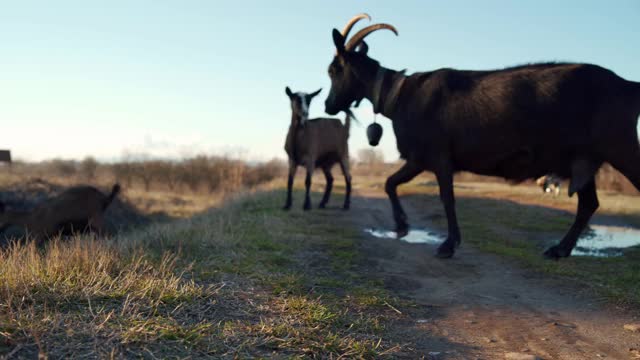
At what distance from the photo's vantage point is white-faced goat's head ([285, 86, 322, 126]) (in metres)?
10.7

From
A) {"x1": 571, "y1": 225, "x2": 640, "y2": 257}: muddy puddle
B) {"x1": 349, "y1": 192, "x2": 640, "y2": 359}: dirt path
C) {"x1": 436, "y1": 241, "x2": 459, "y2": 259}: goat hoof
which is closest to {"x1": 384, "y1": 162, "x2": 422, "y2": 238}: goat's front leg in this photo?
{"x1": 349, "y1": 192, "x2": 640, "y2": 359}: dirt path

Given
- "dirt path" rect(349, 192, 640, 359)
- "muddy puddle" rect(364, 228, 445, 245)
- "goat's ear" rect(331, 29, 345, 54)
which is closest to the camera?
"dirt path" rect(349, 192, 640, 359)

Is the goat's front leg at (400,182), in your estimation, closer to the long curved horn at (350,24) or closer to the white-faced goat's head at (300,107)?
the long curved horn at (350,24)

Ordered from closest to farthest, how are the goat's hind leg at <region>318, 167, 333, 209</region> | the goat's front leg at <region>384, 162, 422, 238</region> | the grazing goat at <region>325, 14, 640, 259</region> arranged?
the grazing goat at <region>325, 14, 640, 259</region> < the goat's front leg at <region>384, 162, 422, 238</region> < the goat's hind leg at <region>318, 167, 333, 209</region>

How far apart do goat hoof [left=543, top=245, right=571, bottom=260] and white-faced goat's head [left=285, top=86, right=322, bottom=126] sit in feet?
20.5

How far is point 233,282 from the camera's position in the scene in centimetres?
391

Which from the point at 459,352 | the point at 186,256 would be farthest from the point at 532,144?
the point at 186,256

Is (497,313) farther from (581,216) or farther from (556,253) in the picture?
(581,216)

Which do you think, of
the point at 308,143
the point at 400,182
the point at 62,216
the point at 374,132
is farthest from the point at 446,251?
the point at 62,216

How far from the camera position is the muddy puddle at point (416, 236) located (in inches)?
285

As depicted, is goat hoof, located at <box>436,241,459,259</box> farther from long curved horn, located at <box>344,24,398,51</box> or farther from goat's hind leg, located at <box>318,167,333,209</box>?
goat's hind leg, located at <box>318,167,333,209</box>

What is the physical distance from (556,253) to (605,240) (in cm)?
298

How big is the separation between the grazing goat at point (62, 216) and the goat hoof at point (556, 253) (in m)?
6.57

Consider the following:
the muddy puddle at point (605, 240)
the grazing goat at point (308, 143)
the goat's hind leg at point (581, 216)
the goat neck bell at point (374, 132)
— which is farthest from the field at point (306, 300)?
the grazing goat at point (308, 143)
